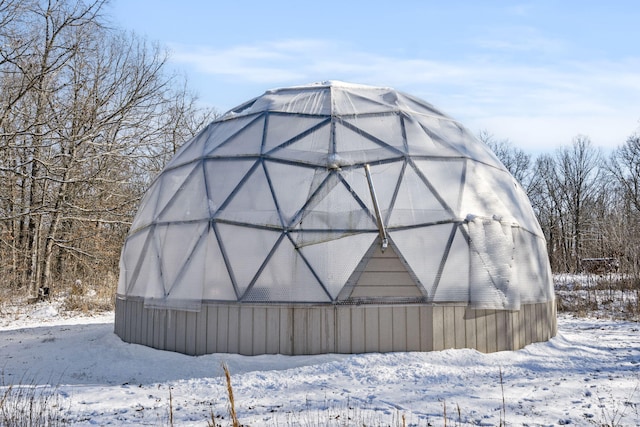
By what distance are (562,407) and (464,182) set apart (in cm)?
399

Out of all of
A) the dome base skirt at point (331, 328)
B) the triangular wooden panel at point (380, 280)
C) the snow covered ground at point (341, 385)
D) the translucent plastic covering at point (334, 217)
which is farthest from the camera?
the translucent plastic covering at point (334, 217)

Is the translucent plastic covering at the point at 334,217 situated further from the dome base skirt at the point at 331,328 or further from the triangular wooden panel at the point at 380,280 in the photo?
the dome base skirt at the point at 331,328

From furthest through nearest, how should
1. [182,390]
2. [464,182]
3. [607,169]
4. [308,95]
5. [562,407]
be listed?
[607,169] < [308,95] < [464,182] < [182,390] < [562,407]

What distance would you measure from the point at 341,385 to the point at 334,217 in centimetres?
256

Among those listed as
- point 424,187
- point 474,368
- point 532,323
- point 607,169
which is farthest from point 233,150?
point 607,169

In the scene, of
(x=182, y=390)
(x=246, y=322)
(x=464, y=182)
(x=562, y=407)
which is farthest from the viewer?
(x=464, y=182)

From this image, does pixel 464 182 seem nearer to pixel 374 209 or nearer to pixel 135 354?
pixel 374 209

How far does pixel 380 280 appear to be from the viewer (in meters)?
7.46

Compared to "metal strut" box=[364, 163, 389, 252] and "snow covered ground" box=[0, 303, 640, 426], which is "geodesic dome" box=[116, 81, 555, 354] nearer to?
"metal strut" box=[364, 163, 389, 252]

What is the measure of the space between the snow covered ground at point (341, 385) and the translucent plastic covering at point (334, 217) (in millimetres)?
885

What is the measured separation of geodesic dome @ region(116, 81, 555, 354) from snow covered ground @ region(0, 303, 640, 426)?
1.28ft

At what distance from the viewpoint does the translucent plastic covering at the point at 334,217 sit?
751 cm

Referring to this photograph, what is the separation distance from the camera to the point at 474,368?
22.6 ft

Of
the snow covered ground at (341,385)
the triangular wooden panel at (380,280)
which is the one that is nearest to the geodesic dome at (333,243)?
the triangular wooden panel at (380,280)
